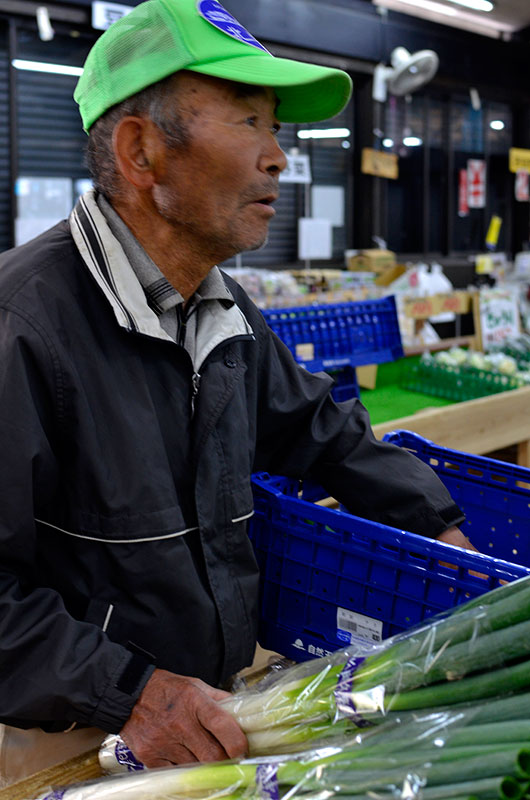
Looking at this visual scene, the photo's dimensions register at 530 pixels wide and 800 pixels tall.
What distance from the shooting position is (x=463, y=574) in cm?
120

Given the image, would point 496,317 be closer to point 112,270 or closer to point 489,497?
point 489,497

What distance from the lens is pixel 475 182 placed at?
9180mm

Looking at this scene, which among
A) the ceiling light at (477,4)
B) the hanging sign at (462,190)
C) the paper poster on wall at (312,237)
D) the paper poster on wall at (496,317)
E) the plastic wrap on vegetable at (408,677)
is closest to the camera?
the plastic wrap on vegetable at (408,677)

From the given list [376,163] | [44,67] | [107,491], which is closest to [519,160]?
[376,163]

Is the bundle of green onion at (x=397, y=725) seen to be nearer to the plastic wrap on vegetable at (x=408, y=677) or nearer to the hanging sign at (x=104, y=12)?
the plastic wrap on vegetable at (x=408, y=677)

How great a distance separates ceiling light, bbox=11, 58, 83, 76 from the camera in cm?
536

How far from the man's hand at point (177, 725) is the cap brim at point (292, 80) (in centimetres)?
91

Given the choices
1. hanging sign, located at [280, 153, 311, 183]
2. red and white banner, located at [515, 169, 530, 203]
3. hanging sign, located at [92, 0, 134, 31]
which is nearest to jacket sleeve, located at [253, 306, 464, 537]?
hanging sign, located at [280, 153, 311, 183]

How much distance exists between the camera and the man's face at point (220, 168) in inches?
51.3

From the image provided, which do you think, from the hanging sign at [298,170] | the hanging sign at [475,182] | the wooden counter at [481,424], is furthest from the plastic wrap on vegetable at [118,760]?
the hanging sign at [475,182]

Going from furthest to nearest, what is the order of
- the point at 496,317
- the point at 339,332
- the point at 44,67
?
the point at 44,67 < the point at 496,317 < the point at 339,332

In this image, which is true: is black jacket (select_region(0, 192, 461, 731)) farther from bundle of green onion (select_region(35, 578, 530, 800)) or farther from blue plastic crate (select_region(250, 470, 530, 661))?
bundle of green onion (select_region(35, 578, 530, 800))

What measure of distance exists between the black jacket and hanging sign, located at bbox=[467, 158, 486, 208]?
27.3 ft

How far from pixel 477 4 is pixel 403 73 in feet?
4.85
